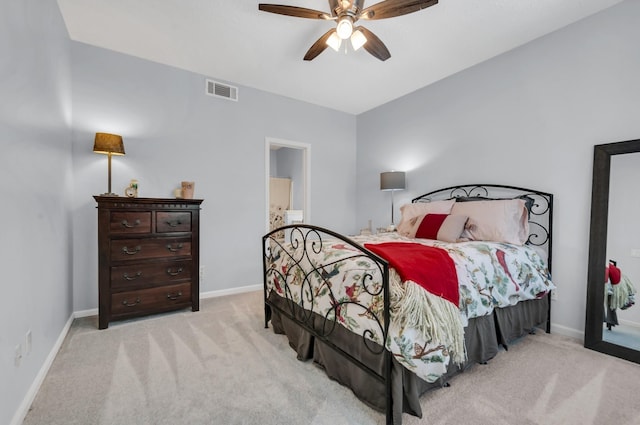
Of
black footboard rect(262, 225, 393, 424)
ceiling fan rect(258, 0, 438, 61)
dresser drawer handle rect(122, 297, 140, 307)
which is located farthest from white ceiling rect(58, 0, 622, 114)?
dresser drawer handle rect(122, 297, 140, 307)

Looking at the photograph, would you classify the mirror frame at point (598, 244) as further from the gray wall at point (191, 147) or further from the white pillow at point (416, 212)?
the gray wall at point (191, 147)

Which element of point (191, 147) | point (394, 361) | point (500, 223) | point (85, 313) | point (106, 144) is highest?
point (191, 147)

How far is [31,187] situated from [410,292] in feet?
7.60

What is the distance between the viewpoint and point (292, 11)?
2064 millimetres

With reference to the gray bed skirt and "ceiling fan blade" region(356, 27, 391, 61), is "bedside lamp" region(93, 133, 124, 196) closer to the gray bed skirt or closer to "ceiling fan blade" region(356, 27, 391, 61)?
the gray bed skirt

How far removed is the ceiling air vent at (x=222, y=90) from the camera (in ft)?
12.0

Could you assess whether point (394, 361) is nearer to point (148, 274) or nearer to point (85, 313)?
point (148, 274)

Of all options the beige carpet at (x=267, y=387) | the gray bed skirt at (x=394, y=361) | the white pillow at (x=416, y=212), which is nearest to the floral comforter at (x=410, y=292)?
the gray bed skirt at (x=394, y=361)

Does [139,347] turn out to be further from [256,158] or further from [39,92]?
Result: [256,158]

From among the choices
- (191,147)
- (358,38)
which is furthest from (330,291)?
(191,147)

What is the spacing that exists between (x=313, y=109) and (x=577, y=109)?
324 centimetres

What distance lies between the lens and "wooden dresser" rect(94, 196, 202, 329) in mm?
2652

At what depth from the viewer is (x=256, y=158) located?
4.01 m

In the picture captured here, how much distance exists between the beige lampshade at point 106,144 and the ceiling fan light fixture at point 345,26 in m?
2.39
